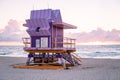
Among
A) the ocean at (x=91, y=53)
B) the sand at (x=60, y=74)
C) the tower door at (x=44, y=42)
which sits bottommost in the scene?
the sand at (x=60, y=74)

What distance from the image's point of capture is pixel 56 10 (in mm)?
26438

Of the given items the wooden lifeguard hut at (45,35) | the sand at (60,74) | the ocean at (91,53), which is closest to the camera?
the sand at (60,74)

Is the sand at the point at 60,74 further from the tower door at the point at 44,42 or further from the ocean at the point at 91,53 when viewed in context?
the ocean at the point at 91,53

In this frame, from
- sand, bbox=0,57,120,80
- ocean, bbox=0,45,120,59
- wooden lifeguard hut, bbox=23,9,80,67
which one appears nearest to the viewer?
sand, bbox=0,57,120,80

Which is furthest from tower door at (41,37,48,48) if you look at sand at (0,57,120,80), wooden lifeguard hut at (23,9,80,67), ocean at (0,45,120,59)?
ocean at (0,45,120,59)

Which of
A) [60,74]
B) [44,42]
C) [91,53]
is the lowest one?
[60,74]

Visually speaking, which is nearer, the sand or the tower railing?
the sand

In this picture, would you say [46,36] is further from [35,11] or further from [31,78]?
[31,78]

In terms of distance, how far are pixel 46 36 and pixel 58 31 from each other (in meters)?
2.15

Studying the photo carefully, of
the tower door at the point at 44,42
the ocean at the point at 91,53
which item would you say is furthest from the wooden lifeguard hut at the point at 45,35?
the ocean at the point at 91,53

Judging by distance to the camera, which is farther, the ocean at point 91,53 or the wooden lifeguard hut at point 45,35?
the ocean at point 91,53

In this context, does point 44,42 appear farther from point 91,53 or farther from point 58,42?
point 91,53

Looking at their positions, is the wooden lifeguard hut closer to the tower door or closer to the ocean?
the tower door

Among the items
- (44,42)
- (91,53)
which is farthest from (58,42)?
(91,53)
